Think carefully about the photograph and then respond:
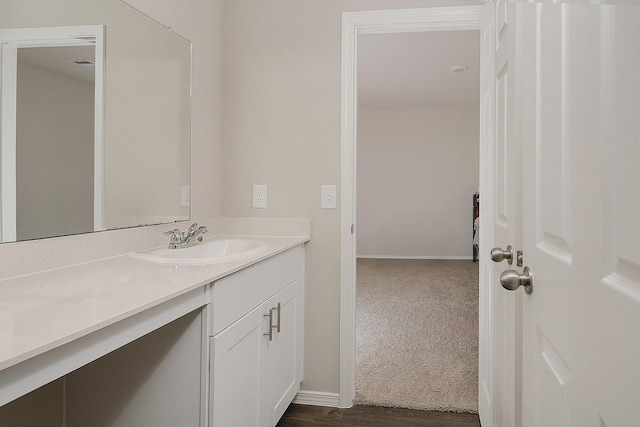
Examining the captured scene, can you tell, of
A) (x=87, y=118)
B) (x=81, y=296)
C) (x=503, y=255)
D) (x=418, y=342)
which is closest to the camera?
(x=81, y=296)

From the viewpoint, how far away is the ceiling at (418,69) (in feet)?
12.9

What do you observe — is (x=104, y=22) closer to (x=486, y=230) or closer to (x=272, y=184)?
(x=272, y=184)

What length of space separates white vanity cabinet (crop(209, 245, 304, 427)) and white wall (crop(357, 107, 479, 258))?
17.0 ft

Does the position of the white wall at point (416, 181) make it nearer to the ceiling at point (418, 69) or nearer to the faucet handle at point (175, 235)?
the ceiling at point (418, 69)

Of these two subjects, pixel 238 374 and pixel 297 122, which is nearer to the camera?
pixel 238 374

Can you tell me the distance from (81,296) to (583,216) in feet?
3.41

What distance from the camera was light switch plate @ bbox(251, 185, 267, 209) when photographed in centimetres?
232

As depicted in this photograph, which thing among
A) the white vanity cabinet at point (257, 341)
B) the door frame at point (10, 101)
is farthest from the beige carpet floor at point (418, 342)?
the door frame at point (10, 101)

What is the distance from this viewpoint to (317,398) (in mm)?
2238

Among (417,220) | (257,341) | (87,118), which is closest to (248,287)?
(257,341)

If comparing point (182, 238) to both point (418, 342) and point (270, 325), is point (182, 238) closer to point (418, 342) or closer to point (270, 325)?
point (270, 325)

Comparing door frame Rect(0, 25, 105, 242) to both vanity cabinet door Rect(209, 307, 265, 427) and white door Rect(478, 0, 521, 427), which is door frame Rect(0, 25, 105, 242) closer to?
vanity cabinet door Rect(209, 307, 265, 427)

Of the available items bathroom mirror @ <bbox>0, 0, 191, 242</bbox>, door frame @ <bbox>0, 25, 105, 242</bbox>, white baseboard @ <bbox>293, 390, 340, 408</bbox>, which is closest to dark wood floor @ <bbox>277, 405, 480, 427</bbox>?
white baseboard @ <bbox>293, 390, 340, 408</bbox>

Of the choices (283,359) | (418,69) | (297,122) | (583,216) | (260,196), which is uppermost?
(418,69)
